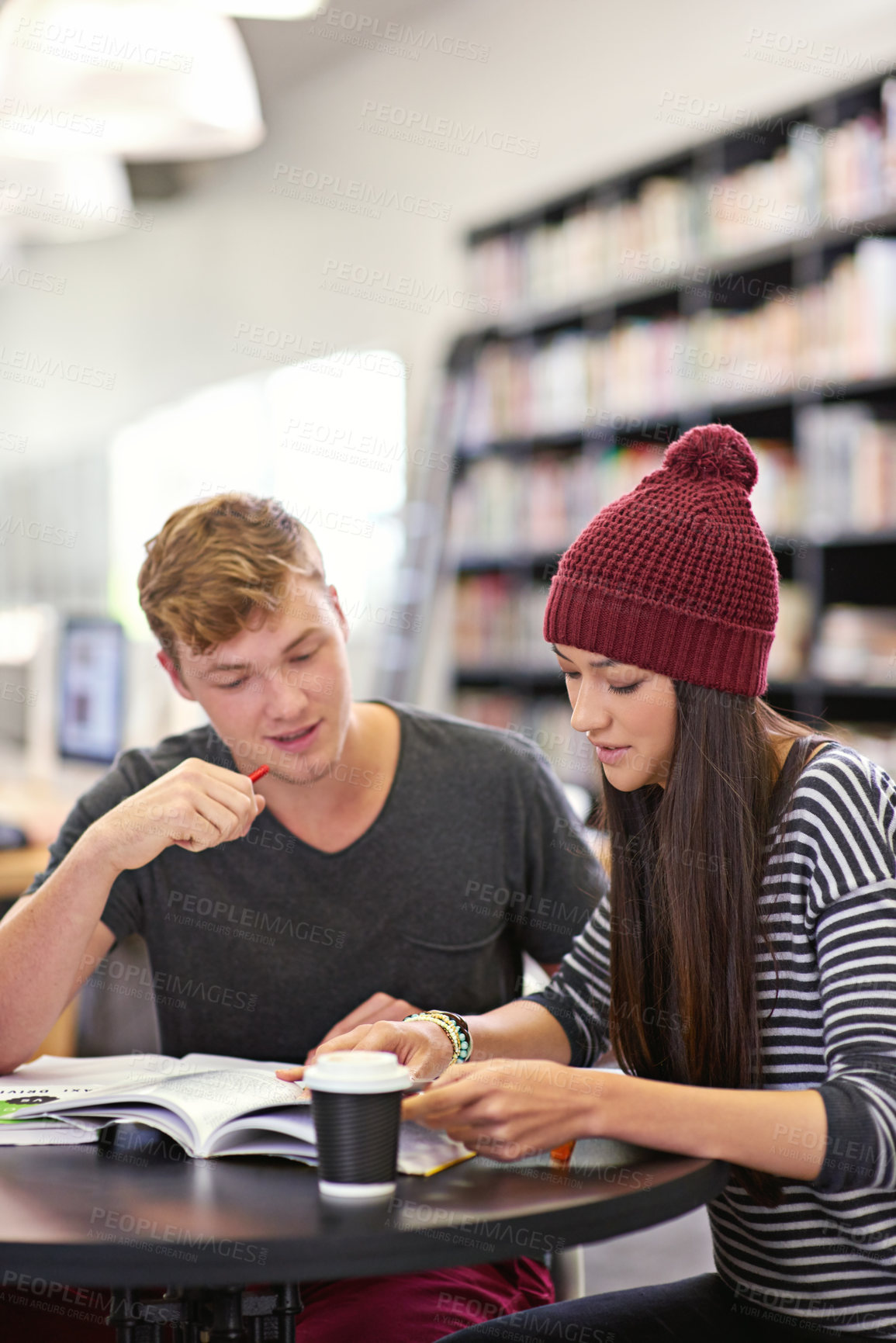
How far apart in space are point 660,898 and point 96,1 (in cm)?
237

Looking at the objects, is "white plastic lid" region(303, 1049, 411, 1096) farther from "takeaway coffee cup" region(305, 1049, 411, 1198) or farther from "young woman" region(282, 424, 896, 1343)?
"young woman" region(282, 424, 896, 1343)

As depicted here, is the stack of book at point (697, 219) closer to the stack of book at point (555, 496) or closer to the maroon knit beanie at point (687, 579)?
the stack of book at point (555, 496)

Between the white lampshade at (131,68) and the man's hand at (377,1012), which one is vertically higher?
the white lampshade at (131,68)

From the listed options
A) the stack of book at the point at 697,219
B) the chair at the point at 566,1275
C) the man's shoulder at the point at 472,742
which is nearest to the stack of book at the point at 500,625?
the stack of book at the point at 697,219

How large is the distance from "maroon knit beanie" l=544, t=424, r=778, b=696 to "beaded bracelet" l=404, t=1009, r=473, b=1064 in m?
0.38

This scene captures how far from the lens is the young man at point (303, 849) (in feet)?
4.83

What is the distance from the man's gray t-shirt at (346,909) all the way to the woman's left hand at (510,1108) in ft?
1.95

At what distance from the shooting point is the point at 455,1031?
118 cm

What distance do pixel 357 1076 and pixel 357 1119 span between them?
4 centimetres

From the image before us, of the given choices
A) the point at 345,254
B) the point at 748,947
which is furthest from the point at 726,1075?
the point at 345,254

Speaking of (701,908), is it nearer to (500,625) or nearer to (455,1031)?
(455,1031)

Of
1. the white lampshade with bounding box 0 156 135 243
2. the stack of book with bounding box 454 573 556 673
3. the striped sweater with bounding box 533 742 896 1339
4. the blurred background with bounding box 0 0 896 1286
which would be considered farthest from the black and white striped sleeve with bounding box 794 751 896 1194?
the white lampshade with bounding box 0 156 135 243

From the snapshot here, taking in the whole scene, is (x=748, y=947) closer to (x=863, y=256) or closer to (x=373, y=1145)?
(x=373, y=1145)

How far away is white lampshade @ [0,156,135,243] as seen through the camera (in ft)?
15.0
